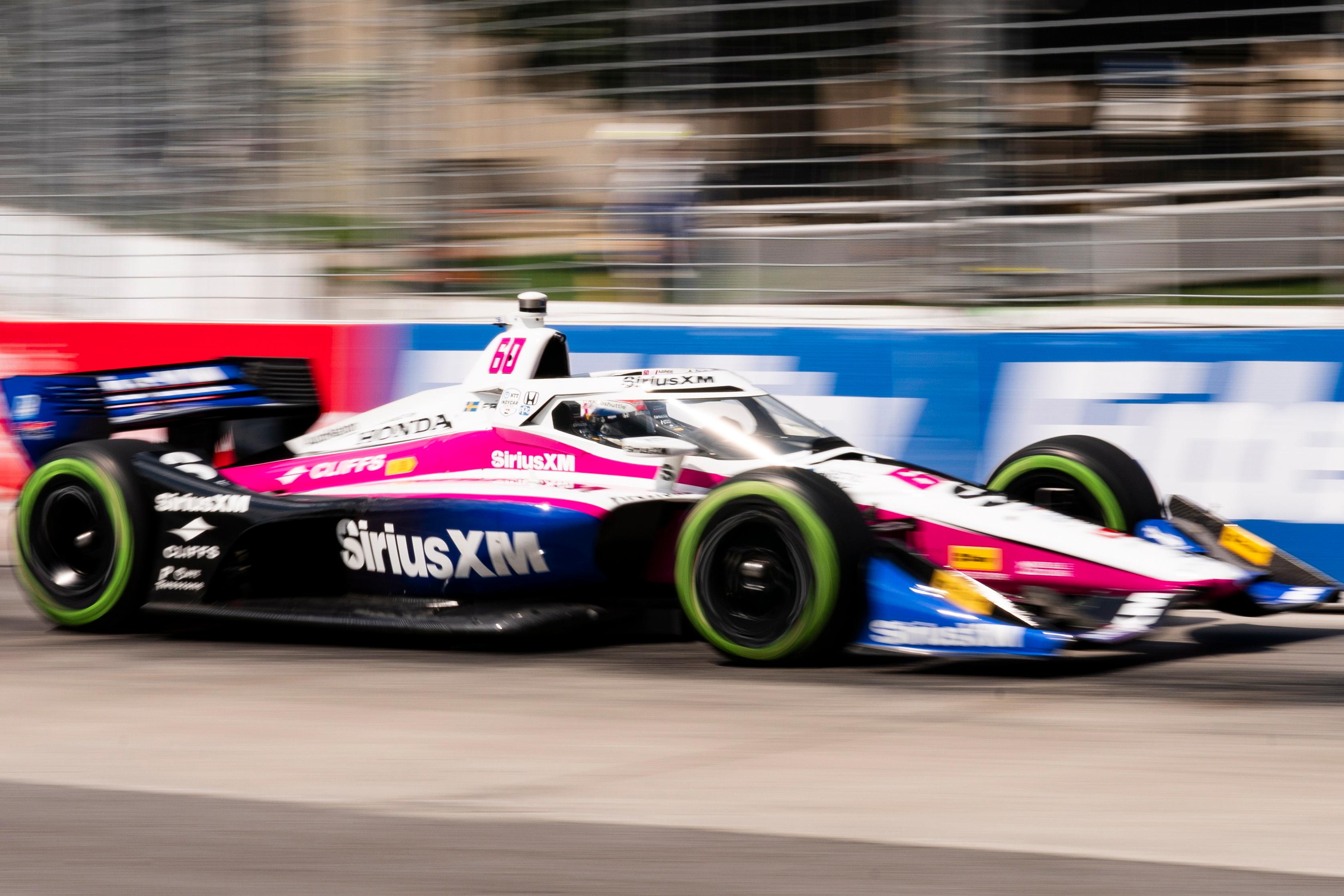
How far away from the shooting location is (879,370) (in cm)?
881

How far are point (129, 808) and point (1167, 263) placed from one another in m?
5.86

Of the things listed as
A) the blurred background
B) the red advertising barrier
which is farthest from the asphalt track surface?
the red advertising barrier

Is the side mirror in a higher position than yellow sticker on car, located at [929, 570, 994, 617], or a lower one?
higher

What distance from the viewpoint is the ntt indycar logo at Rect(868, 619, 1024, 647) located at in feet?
19.2

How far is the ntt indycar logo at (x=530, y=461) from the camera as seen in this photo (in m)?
7.04

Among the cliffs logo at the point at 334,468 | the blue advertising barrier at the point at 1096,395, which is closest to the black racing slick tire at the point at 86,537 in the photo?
the cliffs logo at the point at 334,468

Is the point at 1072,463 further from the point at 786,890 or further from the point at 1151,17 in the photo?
the point at 786,890

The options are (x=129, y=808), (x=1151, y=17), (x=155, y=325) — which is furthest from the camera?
(x=155, y=325)

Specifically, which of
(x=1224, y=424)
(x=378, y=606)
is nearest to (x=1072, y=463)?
(x=1224, y=424)

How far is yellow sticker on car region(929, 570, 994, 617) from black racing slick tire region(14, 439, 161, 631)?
3416 millimetres

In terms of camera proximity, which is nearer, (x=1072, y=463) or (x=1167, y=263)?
(x=1072, y=463)

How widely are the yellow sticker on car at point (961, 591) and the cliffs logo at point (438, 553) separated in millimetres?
1541

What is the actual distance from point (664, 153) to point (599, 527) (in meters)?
4.01

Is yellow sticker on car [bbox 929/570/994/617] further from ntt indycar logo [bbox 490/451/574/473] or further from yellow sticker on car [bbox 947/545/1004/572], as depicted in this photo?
ntt indycar logo [bbox 490/451/574/473]
